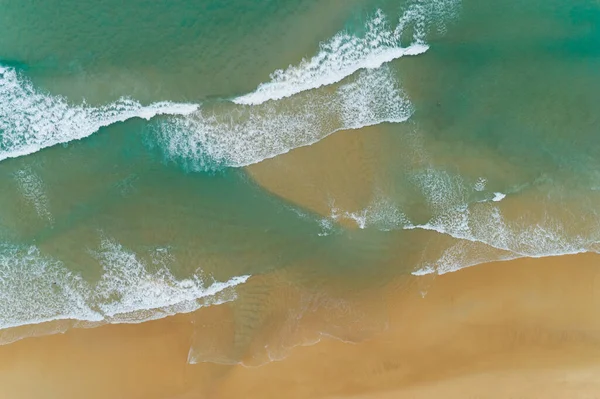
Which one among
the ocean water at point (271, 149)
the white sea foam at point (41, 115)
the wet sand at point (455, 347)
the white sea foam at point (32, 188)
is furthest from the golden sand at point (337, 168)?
the white sea foam at point (32, 188)

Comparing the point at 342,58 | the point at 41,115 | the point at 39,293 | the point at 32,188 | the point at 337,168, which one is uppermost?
the point at 342,58

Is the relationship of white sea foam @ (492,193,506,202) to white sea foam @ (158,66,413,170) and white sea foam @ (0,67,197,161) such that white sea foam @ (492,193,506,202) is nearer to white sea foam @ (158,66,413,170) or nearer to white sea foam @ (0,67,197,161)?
white sea foam @ (158,66,413,170)

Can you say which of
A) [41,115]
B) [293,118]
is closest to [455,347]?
[293,118]

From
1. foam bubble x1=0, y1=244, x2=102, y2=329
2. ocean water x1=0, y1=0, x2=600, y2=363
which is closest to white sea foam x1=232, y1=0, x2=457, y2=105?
ocean water x1=0, y1=0, x2=600, y2=363

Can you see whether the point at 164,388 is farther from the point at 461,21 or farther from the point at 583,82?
the point at 583,82

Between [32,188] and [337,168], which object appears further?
[32,188]

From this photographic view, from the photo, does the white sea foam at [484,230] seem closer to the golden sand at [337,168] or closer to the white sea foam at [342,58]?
the golden sand at [337,168]

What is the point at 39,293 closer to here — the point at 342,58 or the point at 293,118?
the point at 293,118

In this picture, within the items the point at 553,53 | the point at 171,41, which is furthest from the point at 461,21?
the point at 171,41
